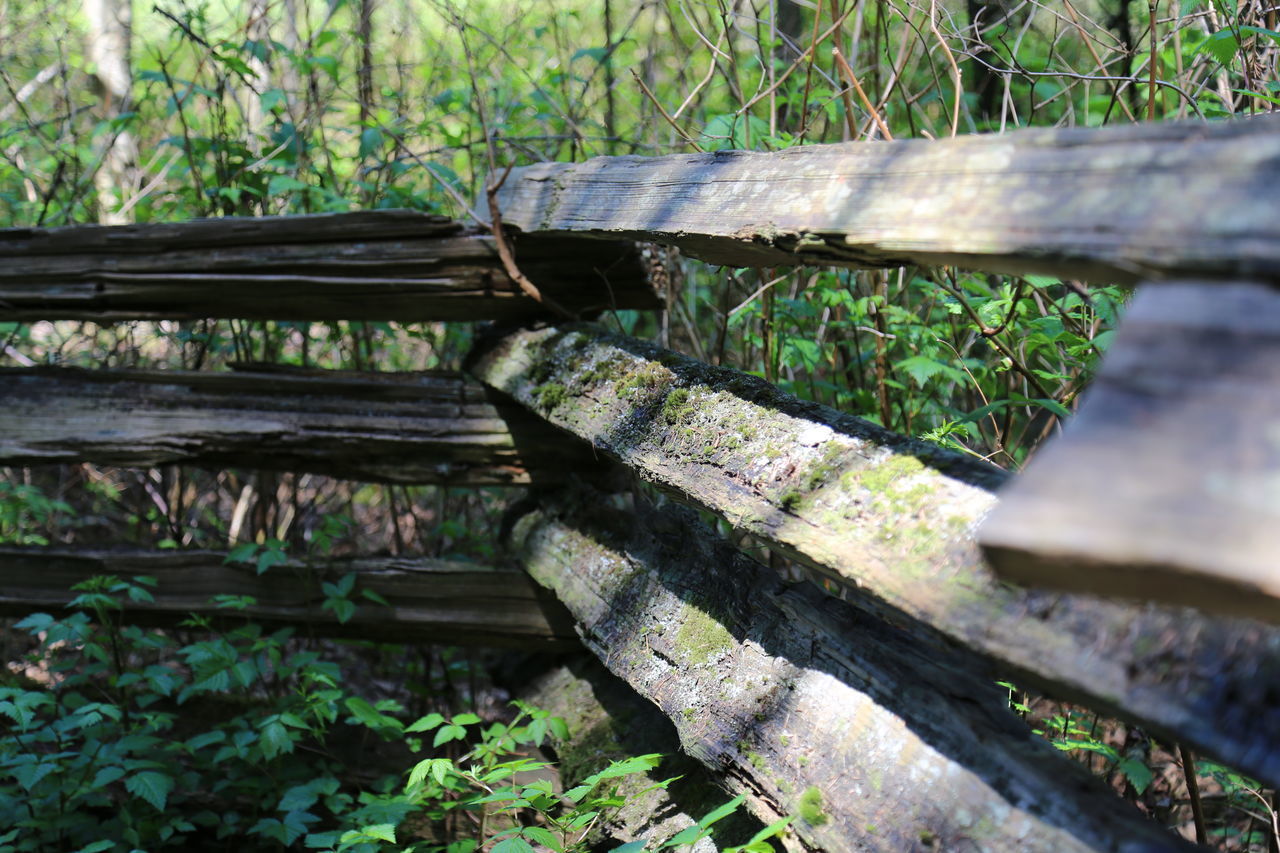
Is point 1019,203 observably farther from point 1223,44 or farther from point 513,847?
point 1223,44

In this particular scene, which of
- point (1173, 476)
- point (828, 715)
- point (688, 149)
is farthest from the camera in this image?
point (688, 149)

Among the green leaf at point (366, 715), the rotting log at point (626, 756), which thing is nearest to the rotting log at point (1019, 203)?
the rotting log at point (626, 756)

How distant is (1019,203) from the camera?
3.51ft

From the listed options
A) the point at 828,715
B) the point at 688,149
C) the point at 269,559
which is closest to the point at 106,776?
the point at 269,559

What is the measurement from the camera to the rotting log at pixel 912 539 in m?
0.93

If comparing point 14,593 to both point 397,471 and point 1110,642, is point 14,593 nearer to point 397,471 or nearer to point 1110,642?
point 397,471

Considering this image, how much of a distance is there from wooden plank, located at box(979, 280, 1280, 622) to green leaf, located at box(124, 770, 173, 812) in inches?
84.8

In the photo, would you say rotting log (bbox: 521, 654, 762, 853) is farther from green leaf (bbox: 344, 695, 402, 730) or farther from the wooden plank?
the wooden plank

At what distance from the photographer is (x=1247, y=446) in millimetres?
744

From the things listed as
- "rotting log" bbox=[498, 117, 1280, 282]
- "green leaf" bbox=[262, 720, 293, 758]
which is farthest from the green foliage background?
"rotting log" bbox=[498, 117, 1280, 282]

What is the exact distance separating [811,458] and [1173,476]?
826 millimetres

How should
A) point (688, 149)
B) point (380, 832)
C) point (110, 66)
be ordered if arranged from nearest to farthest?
point (380, 832)
point (688, 149)
point (110, 66)

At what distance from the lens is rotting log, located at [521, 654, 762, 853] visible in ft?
6.37

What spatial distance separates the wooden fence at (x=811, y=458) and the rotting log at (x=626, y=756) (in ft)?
0.64
